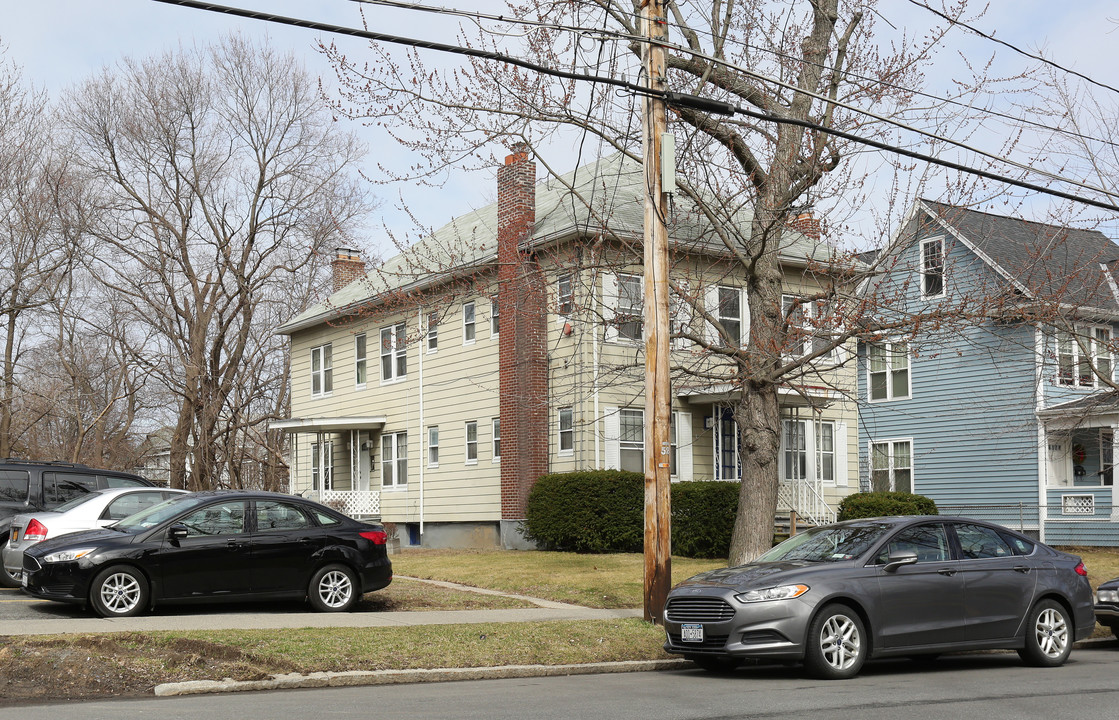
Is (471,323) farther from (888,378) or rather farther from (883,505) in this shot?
(888,378)

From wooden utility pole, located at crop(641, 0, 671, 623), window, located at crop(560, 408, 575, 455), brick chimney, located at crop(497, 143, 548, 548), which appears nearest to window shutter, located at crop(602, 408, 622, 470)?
window, located at crop(560, 408, 575, 455)

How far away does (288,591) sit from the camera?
569 inches

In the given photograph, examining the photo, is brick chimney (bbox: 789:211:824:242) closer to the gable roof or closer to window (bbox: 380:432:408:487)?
the gable roof

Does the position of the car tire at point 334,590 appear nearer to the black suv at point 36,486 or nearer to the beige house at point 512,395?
the black suv at point 36,486

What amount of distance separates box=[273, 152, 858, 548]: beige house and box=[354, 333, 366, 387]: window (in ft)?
0.15

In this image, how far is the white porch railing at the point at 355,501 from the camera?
31.5 m

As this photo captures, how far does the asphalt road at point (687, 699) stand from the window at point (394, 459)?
20939 millimetres

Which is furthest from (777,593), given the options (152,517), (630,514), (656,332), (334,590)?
(630,514)

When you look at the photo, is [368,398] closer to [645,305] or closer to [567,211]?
[567,211]

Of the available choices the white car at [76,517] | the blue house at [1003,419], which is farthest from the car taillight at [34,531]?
the blue house at [1003,419]

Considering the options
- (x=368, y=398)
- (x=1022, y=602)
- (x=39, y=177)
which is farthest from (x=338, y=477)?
(x=1022, y=602)

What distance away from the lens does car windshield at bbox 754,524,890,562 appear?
445 inches

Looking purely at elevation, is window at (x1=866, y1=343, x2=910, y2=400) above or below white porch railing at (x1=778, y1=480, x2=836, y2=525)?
above

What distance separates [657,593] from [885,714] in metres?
4.77
